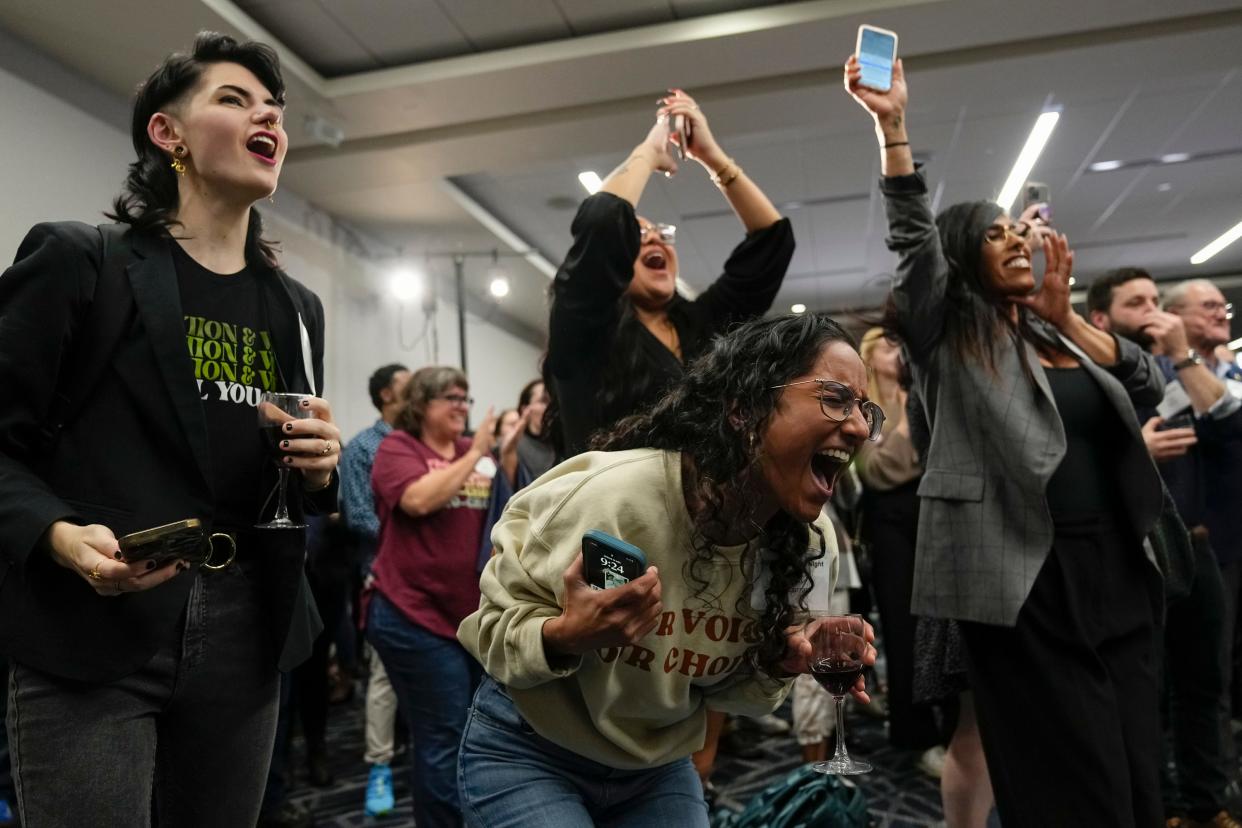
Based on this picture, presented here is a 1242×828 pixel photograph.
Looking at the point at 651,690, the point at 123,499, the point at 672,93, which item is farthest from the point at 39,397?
the point at 672,93

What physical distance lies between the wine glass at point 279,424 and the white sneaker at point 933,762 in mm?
2851

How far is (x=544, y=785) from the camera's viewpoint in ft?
3.94

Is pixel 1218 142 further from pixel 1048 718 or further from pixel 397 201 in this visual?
pixel 1048 718

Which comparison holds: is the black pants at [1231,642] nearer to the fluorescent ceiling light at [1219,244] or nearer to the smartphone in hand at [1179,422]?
the smartphone in hand at [1179,422]

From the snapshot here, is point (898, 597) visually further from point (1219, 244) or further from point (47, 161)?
point (1219, 244)

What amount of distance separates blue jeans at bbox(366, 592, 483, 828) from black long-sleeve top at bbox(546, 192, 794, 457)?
101 cm

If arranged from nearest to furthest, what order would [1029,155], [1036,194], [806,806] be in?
[806,806]
[1036,194]
[1029,155]

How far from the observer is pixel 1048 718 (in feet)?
5.79

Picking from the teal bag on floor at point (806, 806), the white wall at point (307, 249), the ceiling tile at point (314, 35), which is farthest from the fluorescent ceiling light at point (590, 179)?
the teal bag on floor at point (806, 806)

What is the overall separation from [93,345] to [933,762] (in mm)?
3200

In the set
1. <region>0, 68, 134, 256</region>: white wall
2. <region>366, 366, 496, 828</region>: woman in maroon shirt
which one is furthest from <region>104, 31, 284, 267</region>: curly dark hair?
<region>0, 68, 134, 256</region>: white wall

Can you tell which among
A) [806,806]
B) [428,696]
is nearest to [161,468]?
[428,696]

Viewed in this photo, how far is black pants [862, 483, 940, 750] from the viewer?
3.42 meters

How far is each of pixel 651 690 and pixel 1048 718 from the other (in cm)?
101
